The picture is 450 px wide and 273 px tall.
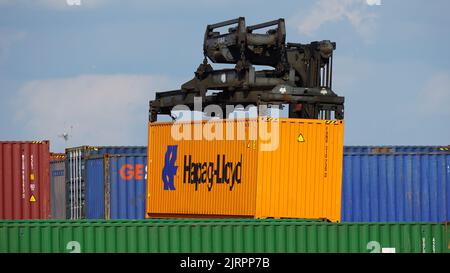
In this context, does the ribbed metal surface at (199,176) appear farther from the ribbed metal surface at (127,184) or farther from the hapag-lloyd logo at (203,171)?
the ribbed metal surface at (127,184)

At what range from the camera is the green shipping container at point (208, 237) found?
2322 centimetres

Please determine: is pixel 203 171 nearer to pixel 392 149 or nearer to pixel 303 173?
pixel 303 173

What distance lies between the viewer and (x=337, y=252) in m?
23.4

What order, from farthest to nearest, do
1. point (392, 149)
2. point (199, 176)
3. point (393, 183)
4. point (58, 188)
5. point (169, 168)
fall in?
1. point (58, 188)
2. point (392, 149)
3. point (393, 183)
4. point (169, 168)
5. point (199, 176)

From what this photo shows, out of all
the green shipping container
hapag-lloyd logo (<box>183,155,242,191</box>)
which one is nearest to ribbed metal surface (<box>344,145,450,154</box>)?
hapag-lloyd logo (<box>183,155,242,191</box>)

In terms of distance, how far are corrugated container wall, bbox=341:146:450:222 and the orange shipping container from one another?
7.20m

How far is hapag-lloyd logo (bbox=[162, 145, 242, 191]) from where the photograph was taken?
3158cm

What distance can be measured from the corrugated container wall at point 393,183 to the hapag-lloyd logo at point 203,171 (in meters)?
6.85

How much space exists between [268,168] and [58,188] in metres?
17.2

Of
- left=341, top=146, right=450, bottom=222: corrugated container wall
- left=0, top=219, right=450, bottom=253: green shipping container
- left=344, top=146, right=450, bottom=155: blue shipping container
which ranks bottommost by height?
left=0, top=219, right=450, bottom=253: green shipping container

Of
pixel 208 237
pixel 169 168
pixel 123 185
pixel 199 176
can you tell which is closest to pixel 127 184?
pixel 123 185

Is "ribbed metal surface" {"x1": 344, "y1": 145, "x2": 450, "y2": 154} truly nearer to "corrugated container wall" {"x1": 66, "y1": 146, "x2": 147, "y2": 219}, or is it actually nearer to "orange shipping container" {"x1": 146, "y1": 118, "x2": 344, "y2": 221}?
"orange shipping container" {"x1": 146, "y1": 118, "x2": 344, "y2": 221}

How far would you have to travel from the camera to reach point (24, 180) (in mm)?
36500
